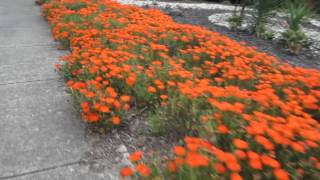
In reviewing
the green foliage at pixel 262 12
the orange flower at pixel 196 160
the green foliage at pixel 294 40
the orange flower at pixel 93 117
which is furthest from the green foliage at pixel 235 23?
the orange flower at pixel 196 160

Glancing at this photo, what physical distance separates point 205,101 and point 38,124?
143 cm

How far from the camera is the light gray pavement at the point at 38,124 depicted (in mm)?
2440

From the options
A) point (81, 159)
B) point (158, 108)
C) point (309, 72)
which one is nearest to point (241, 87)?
point (309, 72)

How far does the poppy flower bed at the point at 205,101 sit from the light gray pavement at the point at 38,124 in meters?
0.22

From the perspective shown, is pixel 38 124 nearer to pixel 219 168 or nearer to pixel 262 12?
pixel 219 168

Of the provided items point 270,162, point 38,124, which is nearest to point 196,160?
point 270,162

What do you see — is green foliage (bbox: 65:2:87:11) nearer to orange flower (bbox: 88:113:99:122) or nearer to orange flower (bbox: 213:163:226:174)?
orange flower (bbox: 88:113:99:122)

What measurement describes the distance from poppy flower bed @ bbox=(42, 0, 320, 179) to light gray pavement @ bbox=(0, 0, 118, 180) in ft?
0.73

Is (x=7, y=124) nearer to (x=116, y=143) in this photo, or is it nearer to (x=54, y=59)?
(x=116, y=143)

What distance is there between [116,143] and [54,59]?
2.47 m

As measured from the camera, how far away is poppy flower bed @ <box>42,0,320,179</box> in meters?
1.88

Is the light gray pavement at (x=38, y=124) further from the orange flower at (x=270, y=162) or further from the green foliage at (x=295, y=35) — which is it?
the green foliage at (x=295, y=35)

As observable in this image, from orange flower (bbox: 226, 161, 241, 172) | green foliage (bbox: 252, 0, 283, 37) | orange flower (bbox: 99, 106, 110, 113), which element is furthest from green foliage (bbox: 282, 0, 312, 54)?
orange flower (bbox: 226, 161, 241, 172)

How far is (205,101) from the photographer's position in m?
2.82
